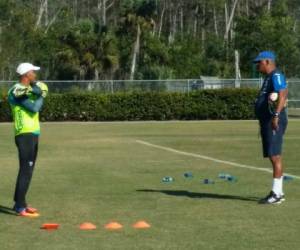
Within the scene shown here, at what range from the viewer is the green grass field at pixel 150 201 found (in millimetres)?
9445

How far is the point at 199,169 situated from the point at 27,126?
24.6 feet

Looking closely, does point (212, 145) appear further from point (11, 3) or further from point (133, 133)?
point (11, 3)

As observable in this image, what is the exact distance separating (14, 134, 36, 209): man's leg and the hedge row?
3574 cm

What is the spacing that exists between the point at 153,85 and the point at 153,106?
17.9ft

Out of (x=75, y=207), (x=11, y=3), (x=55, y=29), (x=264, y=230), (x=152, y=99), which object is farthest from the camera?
(x=55, y=29)

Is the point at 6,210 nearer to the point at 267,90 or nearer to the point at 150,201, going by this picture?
the point at 150,201

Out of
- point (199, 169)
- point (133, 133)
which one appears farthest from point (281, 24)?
point (199, 169)

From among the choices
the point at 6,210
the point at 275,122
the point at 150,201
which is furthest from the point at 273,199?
the point at 6,210

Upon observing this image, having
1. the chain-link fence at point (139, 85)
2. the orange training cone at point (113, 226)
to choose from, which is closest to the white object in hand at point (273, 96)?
the orange training cone at point (113, 226)

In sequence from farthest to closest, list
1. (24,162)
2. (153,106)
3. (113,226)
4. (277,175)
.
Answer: (153,106) < (277,175) < (24,162) < (113,226)

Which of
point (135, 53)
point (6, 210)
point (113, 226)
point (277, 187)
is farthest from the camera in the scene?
point (135, 53)

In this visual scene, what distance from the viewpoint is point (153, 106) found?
1860 inches

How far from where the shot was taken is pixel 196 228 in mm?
10164

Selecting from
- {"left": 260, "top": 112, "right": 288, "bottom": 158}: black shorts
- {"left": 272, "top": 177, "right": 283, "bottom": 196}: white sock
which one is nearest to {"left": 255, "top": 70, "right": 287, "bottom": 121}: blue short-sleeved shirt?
{"left": 260, "top": 112, "right": 288, "bottom": 158}: black shorts
